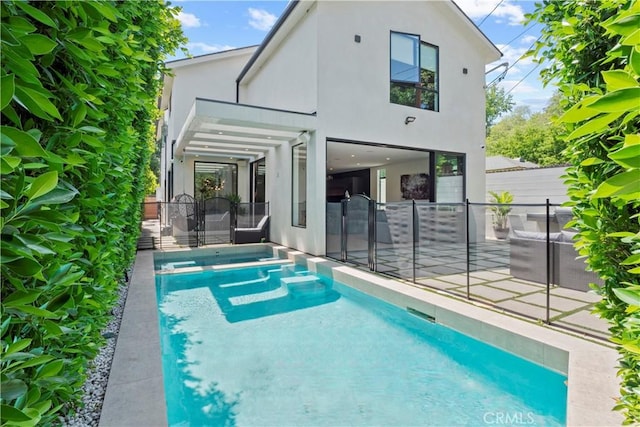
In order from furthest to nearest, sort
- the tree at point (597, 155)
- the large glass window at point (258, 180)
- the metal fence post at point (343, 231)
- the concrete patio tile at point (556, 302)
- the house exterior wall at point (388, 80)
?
the large glass window at point (258, 180)
the house exterior wall at point (388, 80)
the metal fence post at point (343, 231)
the concrete patio tile at point (556, 302)
the tree at point (597, 155)

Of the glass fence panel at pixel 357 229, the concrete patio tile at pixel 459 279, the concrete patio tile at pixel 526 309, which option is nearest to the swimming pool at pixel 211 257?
the glass fence panel at pixel 357 229

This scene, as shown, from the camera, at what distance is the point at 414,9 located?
10102 millimetres

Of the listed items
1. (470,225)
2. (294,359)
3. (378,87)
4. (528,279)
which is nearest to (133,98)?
(294,359)

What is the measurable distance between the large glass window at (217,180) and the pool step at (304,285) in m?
8.62

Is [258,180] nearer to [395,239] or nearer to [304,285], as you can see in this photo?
[304,285]

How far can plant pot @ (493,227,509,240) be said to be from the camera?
5430 millimetres

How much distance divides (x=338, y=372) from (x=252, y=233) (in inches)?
315

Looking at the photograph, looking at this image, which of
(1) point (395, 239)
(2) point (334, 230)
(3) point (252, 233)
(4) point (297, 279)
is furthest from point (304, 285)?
(3) point (252, 233)

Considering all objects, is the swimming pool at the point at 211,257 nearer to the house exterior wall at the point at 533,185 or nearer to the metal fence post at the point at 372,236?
the metal fence post at the point at 372,236

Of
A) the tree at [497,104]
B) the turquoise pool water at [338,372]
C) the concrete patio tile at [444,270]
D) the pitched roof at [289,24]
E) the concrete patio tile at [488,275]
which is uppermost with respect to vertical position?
the tree at [497,104]

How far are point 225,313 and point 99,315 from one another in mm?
3212

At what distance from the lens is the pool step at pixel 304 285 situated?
264 inches

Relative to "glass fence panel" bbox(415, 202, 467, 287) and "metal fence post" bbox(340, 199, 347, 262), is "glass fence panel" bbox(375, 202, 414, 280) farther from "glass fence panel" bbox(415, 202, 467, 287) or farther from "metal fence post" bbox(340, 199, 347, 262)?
"metal fence post" bbox(340, 199, 347, 262)

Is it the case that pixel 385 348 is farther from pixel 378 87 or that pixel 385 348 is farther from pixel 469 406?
pixel 378 87
